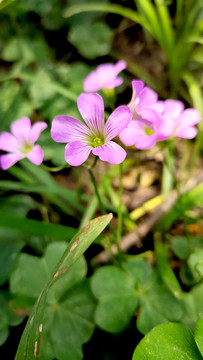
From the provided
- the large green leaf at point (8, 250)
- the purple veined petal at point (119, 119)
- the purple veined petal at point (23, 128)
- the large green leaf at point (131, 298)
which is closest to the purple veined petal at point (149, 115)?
the purple veined petal at point (119, 119)

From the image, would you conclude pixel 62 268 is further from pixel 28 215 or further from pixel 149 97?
pixel 28 215

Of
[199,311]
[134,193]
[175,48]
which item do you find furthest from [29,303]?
[175,48]

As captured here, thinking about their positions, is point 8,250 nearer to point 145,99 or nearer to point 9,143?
Result: point 9,143

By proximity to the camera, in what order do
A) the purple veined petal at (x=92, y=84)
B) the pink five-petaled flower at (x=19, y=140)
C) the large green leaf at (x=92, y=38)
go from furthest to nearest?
the large green leaf at (x=92, y=38), the purple veined petal at (x=92, y=84), the pink five-petaled flower at (x=19, y=140)

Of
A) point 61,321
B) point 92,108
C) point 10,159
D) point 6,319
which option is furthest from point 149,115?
point 6,319

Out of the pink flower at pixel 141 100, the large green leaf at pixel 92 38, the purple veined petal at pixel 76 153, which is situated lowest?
the large green leaf at pixel 92 38

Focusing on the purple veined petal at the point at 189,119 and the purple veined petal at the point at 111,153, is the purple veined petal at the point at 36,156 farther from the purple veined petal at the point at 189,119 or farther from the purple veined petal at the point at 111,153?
the purple veined petal at the point at 189,119

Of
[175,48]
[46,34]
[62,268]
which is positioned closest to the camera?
[62,268]

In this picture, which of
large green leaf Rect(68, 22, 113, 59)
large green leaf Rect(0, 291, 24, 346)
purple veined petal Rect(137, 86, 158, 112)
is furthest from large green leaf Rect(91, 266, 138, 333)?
large green leaf Rect(68, 22, 113, 59)
